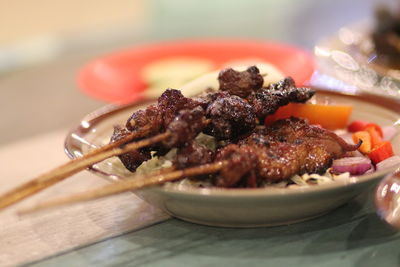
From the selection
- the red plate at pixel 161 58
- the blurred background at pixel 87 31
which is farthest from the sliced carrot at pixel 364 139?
the blurred background at pixel 87 31

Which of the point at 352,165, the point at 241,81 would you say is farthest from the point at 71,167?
the point at 352,165

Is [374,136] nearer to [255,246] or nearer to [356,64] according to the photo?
[255,246]

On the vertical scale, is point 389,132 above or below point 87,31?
below

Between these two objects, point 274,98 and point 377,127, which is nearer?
point 274,98

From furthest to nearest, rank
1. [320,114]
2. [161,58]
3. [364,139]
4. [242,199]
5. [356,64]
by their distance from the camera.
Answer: [161,58]
[356,64]
[320,114]
[364,139]
[242,199]

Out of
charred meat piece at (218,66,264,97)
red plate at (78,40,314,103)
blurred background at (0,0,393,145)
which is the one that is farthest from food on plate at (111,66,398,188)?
blurred background at (0,0,393,145)

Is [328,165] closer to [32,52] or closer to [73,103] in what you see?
[73,103]

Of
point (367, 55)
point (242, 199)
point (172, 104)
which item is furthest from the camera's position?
point (367, 55)

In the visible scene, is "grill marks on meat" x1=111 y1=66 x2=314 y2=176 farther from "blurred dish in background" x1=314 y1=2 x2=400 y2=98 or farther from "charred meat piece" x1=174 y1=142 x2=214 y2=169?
"blurred dish in background" x1=314 y1=2 x2=400 y2=98

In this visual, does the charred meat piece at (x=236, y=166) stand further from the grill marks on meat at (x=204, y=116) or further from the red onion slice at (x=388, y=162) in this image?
the red onion slice at (x=388, y=162)
